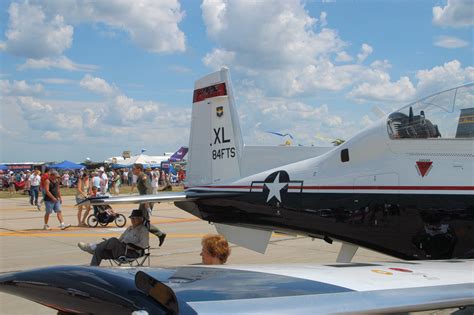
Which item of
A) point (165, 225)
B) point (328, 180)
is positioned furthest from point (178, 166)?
point (328, 180)

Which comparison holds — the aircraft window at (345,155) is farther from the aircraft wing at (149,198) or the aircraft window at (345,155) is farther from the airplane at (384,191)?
the aircraft wing at (149,198)

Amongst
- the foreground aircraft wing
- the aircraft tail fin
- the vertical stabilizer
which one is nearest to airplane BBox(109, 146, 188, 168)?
the aircraft tail fin

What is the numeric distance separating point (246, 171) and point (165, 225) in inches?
311

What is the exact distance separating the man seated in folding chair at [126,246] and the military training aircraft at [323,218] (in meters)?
0.50

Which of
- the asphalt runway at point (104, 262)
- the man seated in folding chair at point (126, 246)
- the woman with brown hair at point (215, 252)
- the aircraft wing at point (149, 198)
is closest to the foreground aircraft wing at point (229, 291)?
the woman with brown hair at point (215, 252)

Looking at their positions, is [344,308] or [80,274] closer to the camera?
[344,308]

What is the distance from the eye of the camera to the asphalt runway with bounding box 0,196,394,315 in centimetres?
816

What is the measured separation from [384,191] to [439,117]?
786 mm

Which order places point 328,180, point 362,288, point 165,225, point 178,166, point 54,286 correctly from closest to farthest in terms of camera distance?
point 54,286 < point 362,288 < point 328,180 < point 165,225 < point 178,166

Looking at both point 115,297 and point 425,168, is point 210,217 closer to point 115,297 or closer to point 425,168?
point 425,168

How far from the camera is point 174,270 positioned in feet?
6.56

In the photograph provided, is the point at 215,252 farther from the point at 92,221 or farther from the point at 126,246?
the point at 92,221

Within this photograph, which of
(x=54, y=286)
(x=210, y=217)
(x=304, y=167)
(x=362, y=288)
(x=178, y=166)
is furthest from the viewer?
(x=178, y=166)

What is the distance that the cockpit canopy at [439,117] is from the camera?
413 centimetres
